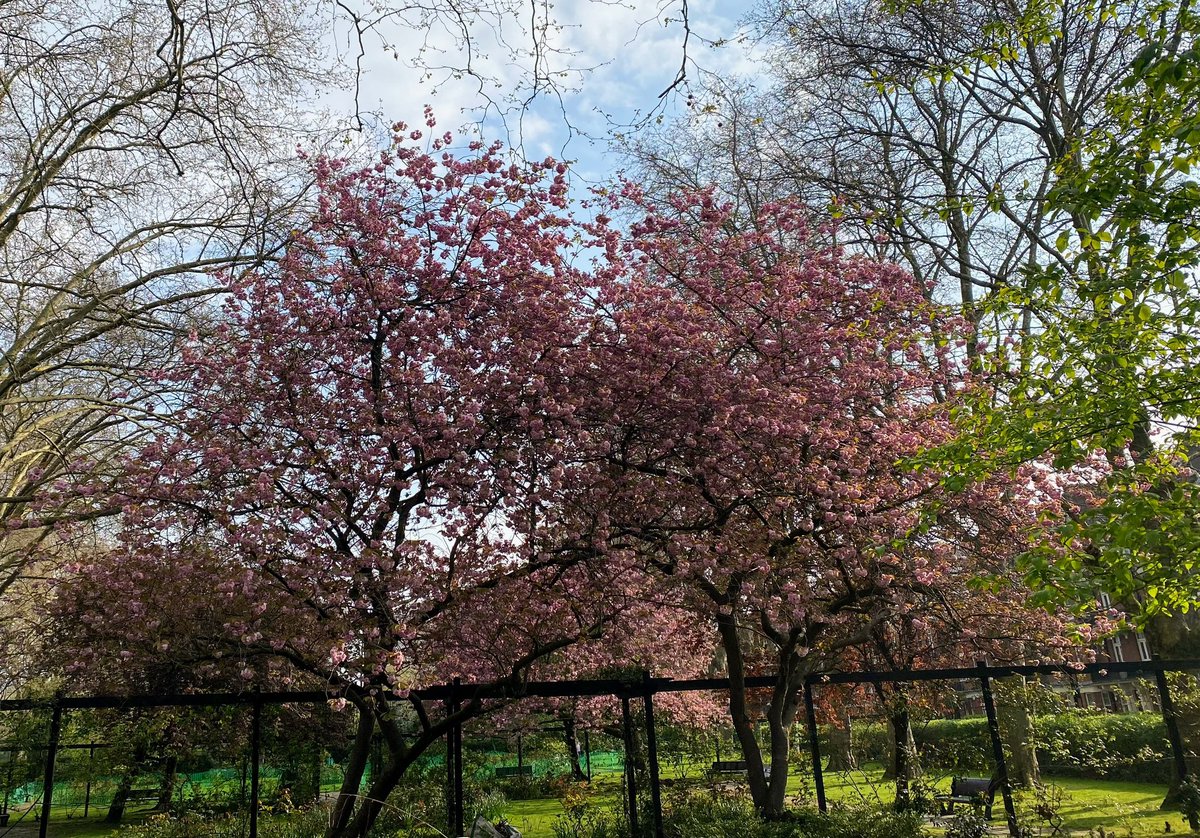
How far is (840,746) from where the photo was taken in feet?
50.8

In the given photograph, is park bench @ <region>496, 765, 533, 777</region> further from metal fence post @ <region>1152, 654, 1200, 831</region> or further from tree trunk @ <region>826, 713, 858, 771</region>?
metal fence post @ <region>1152, 654, 1200, 831</region>

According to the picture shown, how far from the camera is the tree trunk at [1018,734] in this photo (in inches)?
352

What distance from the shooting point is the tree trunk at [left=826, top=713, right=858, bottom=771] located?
37.4ft

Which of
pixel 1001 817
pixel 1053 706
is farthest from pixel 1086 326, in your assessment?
A: pixel 1001 817

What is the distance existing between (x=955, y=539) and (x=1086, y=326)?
4479mm

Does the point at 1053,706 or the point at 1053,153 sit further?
the point at 1053,153

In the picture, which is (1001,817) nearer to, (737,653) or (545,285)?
(737,653)

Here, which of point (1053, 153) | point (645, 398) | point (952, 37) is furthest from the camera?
point (1053, 153)

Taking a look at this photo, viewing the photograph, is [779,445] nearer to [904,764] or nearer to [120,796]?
[904,764]

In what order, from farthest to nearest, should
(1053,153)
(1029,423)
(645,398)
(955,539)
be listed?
(1053,153) → (955,539) → (645,398) → (1029,423)

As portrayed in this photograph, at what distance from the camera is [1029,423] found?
5.57 meters

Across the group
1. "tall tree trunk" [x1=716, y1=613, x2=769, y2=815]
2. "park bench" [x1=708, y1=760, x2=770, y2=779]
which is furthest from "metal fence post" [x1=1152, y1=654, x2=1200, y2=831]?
"park bench" [x1=708, y1=760, x2=770, y2=779]

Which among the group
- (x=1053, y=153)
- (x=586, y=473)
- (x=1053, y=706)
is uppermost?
(x=1053, y=153)

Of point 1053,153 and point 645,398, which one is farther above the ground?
point 1053,153
